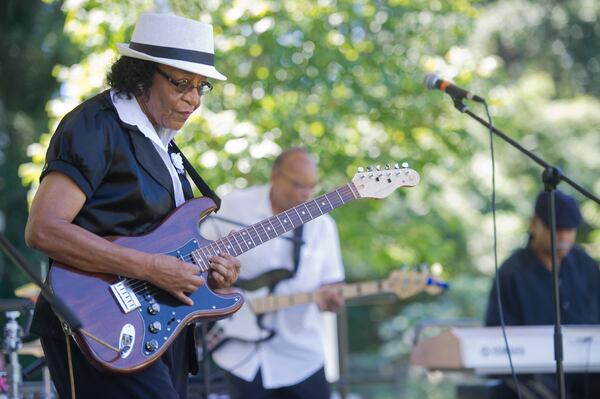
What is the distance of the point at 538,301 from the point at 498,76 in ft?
10.4

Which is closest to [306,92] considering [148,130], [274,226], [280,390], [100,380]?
[280,390]

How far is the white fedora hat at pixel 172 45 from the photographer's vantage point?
13.7 feet

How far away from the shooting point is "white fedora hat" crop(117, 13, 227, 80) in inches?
164

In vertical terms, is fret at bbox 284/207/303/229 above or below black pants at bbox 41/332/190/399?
above

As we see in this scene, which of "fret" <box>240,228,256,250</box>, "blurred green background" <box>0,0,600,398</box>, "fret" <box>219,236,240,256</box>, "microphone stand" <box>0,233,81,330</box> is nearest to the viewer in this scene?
"microphone stand" <box>0,233,81,330</box>

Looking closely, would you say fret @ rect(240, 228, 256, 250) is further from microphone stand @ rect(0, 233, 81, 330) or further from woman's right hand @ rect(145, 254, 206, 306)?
microphone stand @ rect(0, 233, 81, 330)

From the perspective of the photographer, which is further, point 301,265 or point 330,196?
point 301,265

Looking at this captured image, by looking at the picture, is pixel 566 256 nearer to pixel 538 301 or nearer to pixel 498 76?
pixel 538 301

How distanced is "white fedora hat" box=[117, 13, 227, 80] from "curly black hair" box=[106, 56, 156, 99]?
1.9 inches

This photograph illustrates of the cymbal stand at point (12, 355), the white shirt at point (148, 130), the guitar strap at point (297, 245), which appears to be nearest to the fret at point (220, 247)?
the white shirt at point (148, 130)

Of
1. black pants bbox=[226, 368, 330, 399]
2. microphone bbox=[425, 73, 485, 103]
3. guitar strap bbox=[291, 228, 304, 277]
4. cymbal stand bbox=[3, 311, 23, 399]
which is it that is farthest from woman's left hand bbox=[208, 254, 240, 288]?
guitar strap bbox=[291, 228, 304, 277]

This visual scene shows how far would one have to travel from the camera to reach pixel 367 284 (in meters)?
7.20

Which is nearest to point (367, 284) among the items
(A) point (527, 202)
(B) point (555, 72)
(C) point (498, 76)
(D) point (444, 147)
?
(D) point (444, 147)

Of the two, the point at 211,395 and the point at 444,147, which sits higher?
the point at 444,147
